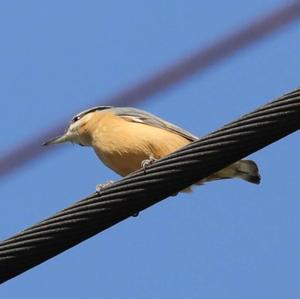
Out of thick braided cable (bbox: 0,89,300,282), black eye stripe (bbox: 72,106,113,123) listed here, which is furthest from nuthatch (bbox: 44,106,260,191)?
thick braided cable (bbox: 0,89,300,282)

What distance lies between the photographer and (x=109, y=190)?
13.6ft

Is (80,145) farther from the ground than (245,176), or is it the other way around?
(80,145)

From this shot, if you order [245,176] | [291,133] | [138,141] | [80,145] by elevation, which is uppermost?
[80,145]

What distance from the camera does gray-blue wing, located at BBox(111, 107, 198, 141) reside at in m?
6.66

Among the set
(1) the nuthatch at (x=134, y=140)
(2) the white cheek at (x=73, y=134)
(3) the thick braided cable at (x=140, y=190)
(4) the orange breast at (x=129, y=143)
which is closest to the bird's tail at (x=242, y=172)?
(1) the nuthatch at (x=134, y=140)

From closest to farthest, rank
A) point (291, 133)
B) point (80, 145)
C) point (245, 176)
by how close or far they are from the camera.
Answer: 1. point (291, 133)
2. point (245, 176)
3. point (80, 145)

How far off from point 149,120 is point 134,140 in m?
0.36

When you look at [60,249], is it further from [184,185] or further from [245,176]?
[245,176]

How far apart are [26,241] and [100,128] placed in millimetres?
3153

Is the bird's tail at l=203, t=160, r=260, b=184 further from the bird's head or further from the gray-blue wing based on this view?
the bird's head

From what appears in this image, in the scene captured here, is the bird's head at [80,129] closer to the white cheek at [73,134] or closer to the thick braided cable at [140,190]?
the white cheek at [73,134]

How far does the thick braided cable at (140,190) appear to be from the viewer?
3.94 metres

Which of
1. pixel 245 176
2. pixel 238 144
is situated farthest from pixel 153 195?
pixel 245 176

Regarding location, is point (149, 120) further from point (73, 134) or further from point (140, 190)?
point (140, 190)
